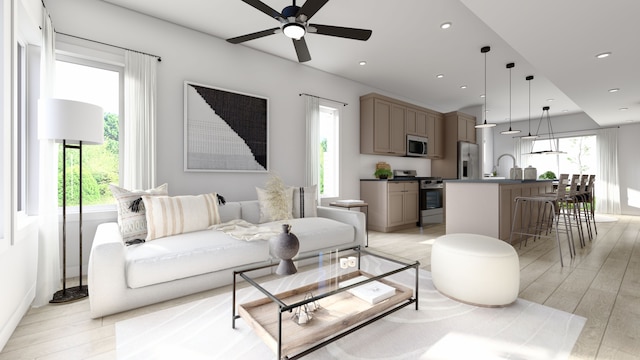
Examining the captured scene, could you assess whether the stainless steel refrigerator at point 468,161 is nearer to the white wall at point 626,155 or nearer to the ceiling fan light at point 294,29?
the white wall at point 626,155

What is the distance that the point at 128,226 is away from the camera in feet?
8.21

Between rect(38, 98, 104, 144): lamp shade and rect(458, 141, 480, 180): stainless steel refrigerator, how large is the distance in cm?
667

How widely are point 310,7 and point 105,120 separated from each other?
2.45 m

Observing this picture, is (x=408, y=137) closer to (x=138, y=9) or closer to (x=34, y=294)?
(x=138, y=9)

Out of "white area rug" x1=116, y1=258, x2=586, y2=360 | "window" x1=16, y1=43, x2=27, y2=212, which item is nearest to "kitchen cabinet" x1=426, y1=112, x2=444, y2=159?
"white area rug" x1=116, y1=258, x2=586, y2=360

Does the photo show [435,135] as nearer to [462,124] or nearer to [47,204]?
[462,124]

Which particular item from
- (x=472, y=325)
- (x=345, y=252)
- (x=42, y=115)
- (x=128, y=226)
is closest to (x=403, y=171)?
(x=345, y=252)

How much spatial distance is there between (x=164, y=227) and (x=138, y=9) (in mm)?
2351

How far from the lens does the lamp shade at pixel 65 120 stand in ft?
6.65

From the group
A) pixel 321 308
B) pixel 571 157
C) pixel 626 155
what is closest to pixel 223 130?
pixel 321 308

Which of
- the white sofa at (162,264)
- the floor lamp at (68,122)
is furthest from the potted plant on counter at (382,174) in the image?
the floor lamp at (68,122)

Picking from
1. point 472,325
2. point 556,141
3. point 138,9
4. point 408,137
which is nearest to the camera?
point 472,325

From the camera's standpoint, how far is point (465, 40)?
363 cm

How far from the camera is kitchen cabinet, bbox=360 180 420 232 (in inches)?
196
